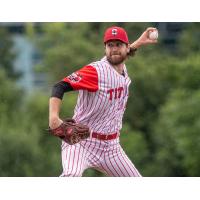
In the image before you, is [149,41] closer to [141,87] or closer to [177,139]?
[177,139]

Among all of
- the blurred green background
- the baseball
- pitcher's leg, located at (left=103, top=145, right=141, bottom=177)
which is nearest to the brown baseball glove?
pitcher's leg, located at (left=103, top=145, right=141, bottom=177)

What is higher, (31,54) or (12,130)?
(31,54)

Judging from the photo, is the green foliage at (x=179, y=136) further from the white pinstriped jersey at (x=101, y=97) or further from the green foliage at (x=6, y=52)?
the white pinstriped jersey at (x=101, y=97)

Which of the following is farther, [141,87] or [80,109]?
[141,87]

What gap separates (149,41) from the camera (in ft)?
24.3

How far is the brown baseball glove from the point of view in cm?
687

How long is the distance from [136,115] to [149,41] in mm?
32842

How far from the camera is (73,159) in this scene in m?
6.82

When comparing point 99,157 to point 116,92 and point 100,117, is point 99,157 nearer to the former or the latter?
point 100,117

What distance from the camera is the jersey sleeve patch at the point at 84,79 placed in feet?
21.9

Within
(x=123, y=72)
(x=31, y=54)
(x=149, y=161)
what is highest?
(x=31, y=54)

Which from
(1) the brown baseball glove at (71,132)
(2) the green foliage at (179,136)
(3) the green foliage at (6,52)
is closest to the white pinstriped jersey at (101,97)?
(1) the brown baseball glove at (71,132)

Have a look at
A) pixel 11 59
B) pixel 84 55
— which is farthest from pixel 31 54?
pixel 84 55
